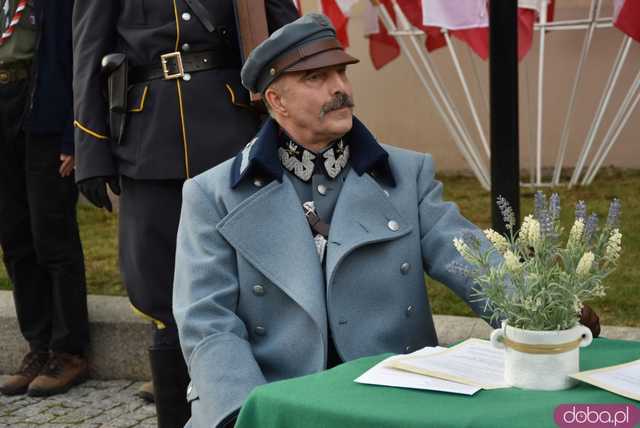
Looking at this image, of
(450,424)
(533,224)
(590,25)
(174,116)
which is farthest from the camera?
(590,25)

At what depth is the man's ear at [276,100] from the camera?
3.18 metres

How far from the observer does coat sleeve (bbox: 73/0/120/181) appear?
4.07m

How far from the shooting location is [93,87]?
4.12 m

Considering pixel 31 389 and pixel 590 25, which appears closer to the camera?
pixel 31 389

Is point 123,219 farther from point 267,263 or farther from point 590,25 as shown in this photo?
point 590,25

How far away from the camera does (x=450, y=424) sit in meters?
2.14

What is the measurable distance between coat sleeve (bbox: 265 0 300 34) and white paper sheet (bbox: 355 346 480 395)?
1.86 metres

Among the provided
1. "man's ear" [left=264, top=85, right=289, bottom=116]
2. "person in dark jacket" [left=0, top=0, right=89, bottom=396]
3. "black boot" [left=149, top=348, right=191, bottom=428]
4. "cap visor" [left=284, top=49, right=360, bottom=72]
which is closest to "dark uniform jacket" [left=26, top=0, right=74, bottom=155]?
"person in dark jacket" [left=0, top=0, right=89, bottom=396]

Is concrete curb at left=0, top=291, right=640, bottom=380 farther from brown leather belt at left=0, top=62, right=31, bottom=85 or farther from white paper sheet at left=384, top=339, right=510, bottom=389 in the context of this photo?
white paper sheet at left=384, top=339, right=510, bottom=389

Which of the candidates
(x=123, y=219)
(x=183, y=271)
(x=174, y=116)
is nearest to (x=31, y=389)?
(x=123, y=219)

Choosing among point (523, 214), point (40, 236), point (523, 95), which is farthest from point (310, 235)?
point (523, 95)

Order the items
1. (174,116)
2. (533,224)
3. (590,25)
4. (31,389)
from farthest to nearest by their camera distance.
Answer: (590,25) → (31,389) → (174,116) → (533,224)

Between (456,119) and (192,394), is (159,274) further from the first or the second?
(456,119)

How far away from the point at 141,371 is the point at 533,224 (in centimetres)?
322
